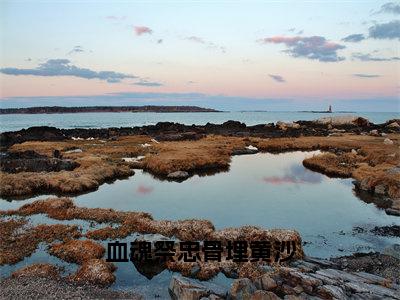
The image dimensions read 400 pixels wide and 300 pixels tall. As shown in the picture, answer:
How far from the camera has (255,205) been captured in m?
40.0

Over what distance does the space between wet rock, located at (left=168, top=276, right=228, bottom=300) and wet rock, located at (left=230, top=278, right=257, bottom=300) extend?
713 mm

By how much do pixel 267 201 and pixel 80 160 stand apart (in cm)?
3380

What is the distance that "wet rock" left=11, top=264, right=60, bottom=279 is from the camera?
22.3 meters

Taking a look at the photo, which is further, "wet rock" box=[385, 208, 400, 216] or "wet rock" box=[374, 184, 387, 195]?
"wet rock" box=[374, 184, 387, 195]

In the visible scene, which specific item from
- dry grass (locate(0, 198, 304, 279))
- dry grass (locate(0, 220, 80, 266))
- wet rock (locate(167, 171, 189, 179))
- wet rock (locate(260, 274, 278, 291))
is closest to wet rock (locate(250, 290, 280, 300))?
wet rock (locate(260, 274, 278, 291))

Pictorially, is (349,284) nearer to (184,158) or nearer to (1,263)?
(1,263)

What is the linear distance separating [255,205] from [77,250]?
805 inches

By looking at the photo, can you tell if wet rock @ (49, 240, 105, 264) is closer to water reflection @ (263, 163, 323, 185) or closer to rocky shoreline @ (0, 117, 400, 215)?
rocky shoreline @ (0, 117, 400, 215)

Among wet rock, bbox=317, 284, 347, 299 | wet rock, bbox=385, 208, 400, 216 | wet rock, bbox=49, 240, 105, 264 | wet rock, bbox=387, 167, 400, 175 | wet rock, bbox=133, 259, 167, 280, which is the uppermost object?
wet rock, bbox=387, 167, 400, 175

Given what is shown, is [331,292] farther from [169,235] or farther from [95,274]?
[169,235]

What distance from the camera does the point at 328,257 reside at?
25.8m

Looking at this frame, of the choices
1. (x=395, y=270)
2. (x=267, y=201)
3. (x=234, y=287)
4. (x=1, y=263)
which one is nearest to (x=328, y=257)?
(x=395, y=270)

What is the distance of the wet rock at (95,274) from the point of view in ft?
71.8

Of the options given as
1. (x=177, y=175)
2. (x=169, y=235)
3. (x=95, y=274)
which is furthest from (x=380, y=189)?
(x=95, y=274)
